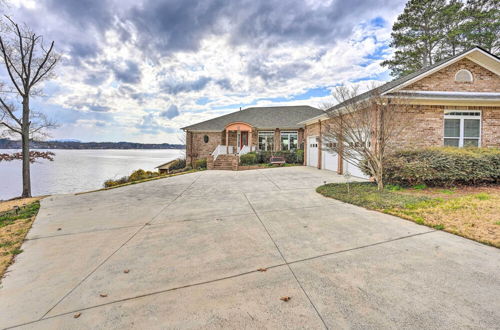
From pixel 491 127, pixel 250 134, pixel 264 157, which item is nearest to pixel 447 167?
pixel 491 127

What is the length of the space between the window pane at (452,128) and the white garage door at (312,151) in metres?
7.10

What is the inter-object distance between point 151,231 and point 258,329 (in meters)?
3.16

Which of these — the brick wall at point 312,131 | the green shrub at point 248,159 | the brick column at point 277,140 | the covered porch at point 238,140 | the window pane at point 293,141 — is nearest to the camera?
the brick wall at point 312,131

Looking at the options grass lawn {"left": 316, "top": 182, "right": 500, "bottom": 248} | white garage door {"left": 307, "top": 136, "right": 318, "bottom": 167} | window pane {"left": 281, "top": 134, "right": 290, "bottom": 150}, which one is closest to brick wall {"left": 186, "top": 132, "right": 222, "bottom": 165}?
window pane {"left": 281, "top": 134, "right": 290, "bottom": 150}

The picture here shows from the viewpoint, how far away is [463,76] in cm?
1024

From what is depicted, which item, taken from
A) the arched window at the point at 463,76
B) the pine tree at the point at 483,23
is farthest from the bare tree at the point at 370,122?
the pine tree at the point at 483,23

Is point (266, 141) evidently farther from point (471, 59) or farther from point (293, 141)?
point (471, 59)

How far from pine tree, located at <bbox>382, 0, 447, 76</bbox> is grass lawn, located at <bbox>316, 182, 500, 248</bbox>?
63.4 feet

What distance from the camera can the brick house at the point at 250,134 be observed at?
19547mm

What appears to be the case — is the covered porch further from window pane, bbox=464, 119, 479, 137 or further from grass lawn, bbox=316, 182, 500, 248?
window pane, bbox=464, 119, 479, 137

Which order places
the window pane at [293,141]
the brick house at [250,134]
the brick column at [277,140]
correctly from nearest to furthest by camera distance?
1. the brick house at [250,134]
2. the window pane at [293,141]
3. the brick column at [277,140]

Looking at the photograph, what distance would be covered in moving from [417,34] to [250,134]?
1917cm

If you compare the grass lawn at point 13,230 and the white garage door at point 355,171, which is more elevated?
the white garage door at point 355,171

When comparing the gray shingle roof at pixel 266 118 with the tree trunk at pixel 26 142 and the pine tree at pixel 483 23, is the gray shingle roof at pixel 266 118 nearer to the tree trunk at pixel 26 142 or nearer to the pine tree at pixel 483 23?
the tree trunk at pixel 26 142
